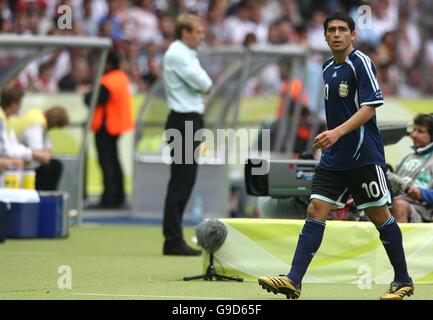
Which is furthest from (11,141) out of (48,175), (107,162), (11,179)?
(107,162)

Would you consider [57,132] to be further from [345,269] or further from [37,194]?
[345,269]

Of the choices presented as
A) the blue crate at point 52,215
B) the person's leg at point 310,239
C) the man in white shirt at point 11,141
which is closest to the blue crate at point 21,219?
the blue crate at point 52,215

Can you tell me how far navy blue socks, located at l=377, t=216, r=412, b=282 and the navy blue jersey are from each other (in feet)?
1.52

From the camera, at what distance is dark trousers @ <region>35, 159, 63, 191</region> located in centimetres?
1569

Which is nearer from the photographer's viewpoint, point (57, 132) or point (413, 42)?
point (57, 132)

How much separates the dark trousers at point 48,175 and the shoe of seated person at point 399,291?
25.3ft

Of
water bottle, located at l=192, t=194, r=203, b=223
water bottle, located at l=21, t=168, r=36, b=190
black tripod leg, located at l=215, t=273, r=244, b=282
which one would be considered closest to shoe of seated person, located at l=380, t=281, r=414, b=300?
black tripod leg, located at l=215, t=273, r=244, b=282

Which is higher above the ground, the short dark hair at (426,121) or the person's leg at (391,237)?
the short dark hair at (426,121)

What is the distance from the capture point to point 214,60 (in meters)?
17.8

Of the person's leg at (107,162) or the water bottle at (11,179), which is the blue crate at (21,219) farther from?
the person's leg at (107,162)

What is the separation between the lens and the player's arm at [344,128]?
27.4 ft
